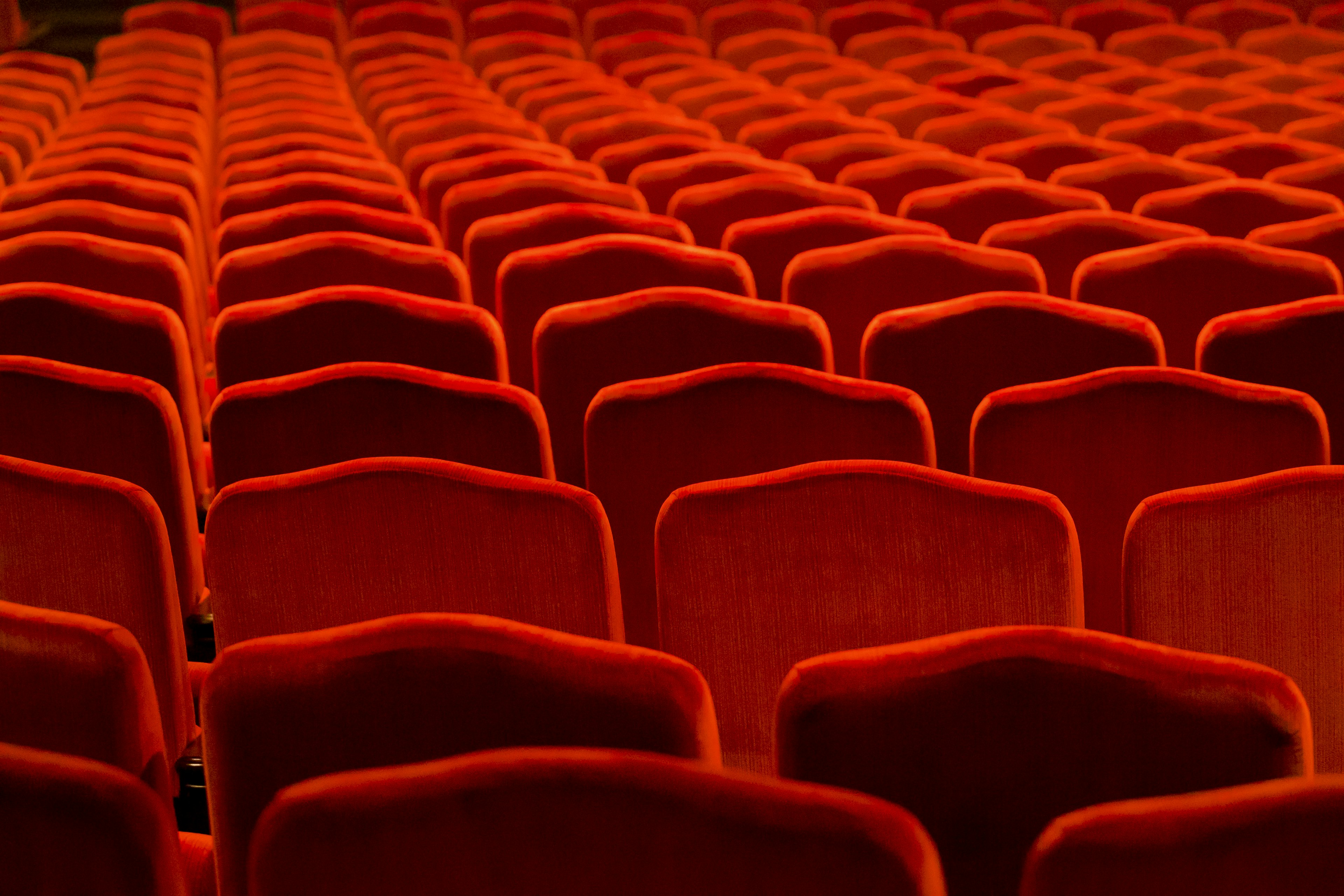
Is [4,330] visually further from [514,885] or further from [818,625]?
[514,885]

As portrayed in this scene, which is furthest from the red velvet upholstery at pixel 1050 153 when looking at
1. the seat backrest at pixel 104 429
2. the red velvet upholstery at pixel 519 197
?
the seat backrest at pixel 104 429

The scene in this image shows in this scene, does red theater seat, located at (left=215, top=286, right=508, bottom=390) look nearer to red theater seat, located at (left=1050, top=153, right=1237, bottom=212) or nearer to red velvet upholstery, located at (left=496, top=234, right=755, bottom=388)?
red velvet upholstery, located at (left=496, top=234, right=755, bottom=388)

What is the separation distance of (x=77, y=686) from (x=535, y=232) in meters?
0.87

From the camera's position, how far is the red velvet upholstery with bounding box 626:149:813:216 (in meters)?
1.63

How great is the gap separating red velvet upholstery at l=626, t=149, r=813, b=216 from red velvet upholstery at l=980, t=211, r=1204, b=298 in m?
0.37

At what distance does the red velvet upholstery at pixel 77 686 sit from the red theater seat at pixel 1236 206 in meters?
1.21

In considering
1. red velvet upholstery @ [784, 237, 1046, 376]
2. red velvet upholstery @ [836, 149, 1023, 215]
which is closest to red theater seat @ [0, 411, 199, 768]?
red velvet upholstery @ [784, 237, 1046, 376]

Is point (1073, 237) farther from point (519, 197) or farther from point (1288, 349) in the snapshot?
point (519, 197)

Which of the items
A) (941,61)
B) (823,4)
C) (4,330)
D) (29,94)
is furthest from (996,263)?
(823,4)

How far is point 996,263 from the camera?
1.19 meters

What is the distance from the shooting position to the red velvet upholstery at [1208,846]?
0.40m

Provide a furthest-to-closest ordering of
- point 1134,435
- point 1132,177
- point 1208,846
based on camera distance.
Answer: point 1132,177
point 1134,435
point 1208,846

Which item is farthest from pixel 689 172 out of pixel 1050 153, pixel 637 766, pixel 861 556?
pixel 637 766

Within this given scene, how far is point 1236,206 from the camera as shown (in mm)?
1431
